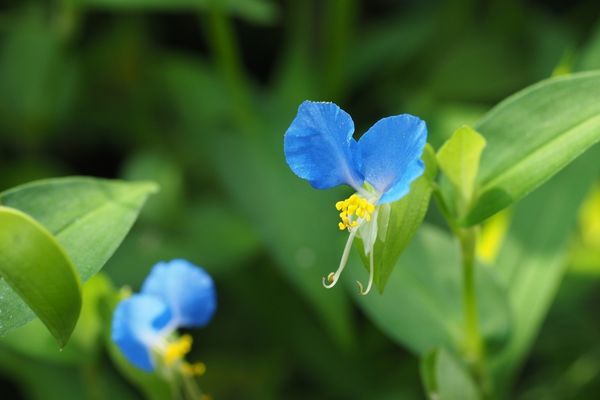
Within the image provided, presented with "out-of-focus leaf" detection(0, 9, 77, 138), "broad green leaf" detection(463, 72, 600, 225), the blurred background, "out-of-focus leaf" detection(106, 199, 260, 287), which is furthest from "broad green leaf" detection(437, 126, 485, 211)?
"out-of-focus leaf" detection(0, 9, 77, 138)

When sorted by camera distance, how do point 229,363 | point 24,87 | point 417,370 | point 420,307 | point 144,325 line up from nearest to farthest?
point 144,325 < point 420,307 < point 417,370 < point 229,363 < point 24,87

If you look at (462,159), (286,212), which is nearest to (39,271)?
(462,159)

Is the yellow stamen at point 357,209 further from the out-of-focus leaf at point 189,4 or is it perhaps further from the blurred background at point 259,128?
the out-of-focus leaf at point 189,4

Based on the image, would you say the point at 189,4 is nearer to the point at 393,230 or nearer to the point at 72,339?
the point at 72,339

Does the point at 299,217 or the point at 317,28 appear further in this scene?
the point at 317,28

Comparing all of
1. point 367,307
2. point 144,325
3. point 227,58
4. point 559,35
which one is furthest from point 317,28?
point 144,325

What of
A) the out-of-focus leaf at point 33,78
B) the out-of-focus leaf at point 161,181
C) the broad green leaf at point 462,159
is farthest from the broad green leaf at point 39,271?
the out-of-focus leaf at point 33,78

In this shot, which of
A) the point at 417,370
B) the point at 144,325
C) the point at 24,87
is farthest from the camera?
the point at 24,87

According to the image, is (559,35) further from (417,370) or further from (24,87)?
(24,87)
